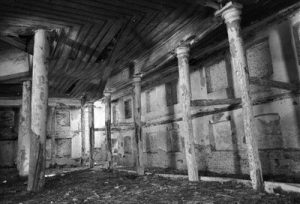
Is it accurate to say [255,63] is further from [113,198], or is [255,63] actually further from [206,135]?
[113,198]

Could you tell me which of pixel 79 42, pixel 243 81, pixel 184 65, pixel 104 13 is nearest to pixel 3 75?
pixel 79 42

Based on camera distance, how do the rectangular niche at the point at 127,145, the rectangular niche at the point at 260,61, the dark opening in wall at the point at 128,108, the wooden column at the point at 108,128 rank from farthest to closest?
the dark opening in wall at the point at 128,108 < the rectangular niche at the point at 127,145 < the wooden column at the point at 108,128 < the rectangular niche at the point at 260,61

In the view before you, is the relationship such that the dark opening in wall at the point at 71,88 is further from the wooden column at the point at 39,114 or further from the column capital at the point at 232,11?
the column capital at the point at 232,11

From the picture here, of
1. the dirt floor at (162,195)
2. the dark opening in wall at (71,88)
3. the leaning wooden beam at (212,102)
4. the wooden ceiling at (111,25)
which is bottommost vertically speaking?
the dirt floor at (162,195)

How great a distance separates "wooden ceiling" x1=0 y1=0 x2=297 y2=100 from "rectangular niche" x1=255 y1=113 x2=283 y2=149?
2.79 metres

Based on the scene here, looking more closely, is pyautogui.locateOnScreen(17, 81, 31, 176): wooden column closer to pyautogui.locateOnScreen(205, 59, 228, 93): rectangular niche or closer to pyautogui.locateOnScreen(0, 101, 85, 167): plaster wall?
pyautogui.locateOnScreen(0, 101, 85, 167): plaster wall

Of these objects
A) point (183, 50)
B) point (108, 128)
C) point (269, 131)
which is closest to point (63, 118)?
point (108, 128)

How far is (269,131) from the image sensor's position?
6844mm

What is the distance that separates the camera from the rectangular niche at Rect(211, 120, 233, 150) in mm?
8159

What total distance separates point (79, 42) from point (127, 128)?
779cm

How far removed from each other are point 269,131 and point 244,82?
2.57 m

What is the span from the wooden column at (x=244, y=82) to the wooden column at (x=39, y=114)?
15.4ft

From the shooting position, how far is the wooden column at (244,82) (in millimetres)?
4871

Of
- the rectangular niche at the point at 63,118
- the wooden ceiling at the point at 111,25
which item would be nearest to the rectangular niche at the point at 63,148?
the rectangular niche at the point at 63,118
